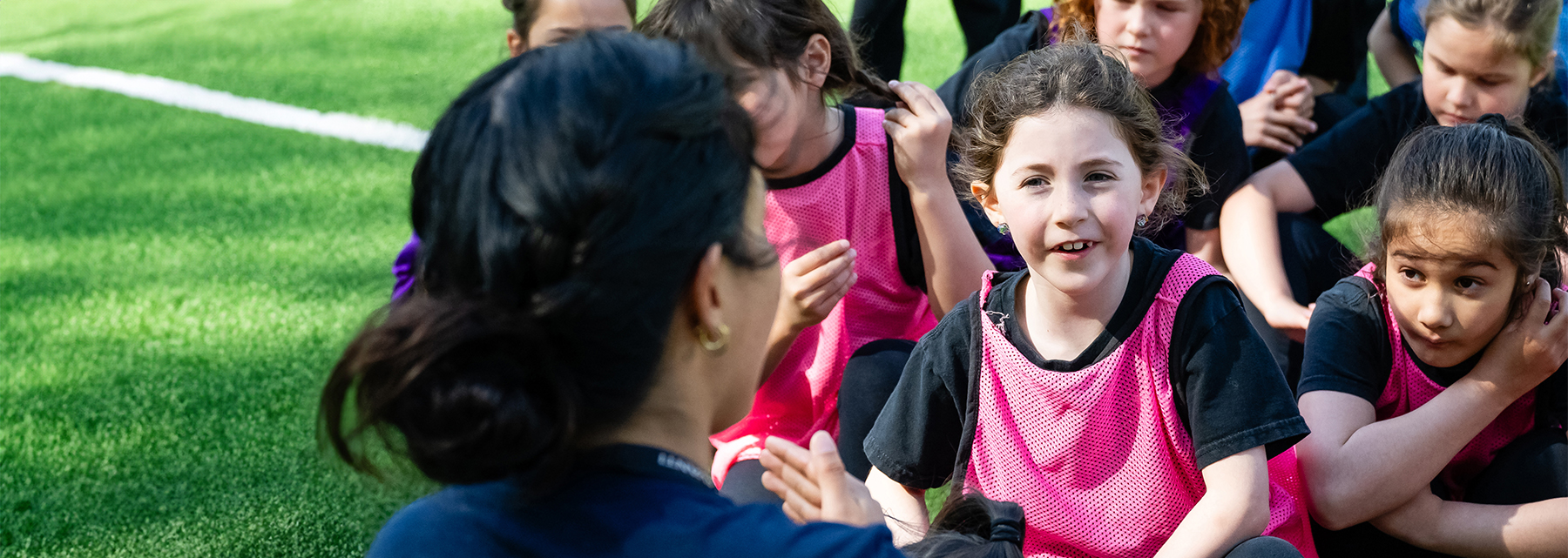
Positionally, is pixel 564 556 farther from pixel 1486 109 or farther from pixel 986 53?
pixel 1486 109

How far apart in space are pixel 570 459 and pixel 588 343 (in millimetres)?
95

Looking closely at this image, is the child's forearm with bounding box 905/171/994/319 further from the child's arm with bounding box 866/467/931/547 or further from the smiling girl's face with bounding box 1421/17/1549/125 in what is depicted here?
the smiling girl's face with bounding box 1421/17/1549/125

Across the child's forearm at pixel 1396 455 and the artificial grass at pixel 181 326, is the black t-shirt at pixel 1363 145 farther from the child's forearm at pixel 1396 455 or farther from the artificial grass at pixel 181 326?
the artificial grass at pixel 181 326

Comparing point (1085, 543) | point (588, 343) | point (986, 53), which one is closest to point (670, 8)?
point (986, 53)

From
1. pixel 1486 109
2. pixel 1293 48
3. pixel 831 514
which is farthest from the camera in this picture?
pixel 1293 48

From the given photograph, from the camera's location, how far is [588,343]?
35.6 inches

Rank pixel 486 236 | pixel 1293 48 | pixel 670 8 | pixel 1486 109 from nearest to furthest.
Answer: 1. pixel 486 236
2. pixel 670 8
3. pixel 1486 109
4. pixel 1293 48

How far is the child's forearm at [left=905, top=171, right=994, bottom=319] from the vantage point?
1.90 m

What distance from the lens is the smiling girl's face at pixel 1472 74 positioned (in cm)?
205

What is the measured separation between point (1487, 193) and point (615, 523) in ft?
4.10

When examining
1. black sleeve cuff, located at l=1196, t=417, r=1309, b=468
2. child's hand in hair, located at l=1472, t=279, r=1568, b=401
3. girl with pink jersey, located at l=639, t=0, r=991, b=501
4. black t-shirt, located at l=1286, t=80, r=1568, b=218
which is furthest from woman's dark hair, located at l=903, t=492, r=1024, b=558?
black t-shirt, located at l=1286, t=80, r=1568, b=218

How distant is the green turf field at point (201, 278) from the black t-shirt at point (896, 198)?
60cm

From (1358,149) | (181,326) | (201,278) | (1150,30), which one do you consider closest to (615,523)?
(1150,30)

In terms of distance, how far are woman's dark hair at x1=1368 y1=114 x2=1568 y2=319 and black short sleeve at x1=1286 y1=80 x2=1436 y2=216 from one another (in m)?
0.56
